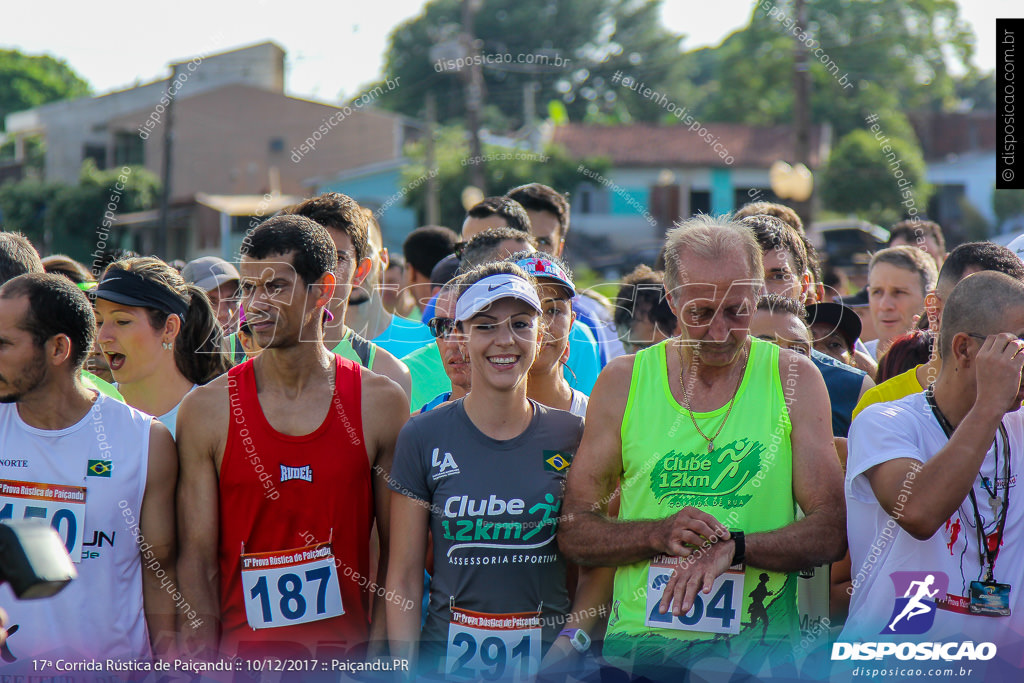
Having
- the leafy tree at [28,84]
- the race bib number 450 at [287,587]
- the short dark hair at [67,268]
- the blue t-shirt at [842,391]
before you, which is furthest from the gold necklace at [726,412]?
the leafy tree at [28,84]

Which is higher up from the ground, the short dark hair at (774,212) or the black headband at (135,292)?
A: the short dark hair at (774,212)

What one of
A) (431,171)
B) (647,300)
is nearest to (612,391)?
(647,300)

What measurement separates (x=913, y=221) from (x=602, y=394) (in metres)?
5.00

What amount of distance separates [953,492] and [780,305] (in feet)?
4.73

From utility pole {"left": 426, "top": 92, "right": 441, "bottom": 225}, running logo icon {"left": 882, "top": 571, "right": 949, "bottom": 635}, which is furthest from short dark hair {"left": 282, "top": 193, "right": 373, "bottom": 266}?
utility pole {"left": 426, "top": 92, "right": 441, "bottom": 225}

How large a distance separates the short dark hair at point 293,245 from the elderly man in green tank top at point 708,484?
42.9 inches

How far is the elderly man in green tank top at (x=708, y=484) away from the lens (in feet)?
9.31

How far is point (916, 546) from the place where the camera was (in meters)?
2.88

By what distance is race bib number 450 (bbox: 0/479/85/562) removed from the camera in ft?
9.91

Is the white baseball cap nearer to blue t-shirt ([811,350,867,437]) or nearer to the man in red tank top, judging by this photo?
the man in red tank top

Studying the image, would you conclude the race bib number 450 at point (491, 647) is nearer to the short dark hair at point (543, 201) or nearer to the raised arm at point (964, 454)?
the raised arm at point (964, 454)

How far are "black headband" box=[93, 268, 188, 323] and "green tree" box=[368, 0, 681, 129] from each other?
39.4 meters

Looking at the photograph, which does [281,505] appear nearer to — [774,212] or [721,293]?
[721,293]

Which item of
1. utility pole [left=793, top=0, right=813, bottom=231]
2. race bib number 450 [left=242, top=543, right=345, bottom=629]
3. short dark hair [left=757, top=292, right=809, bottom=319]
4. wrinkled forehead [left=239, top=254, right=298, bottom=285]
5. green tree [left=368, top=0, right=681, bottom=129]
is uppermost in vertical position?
green tree [left=368, top=0, right=681, bottom=129]
